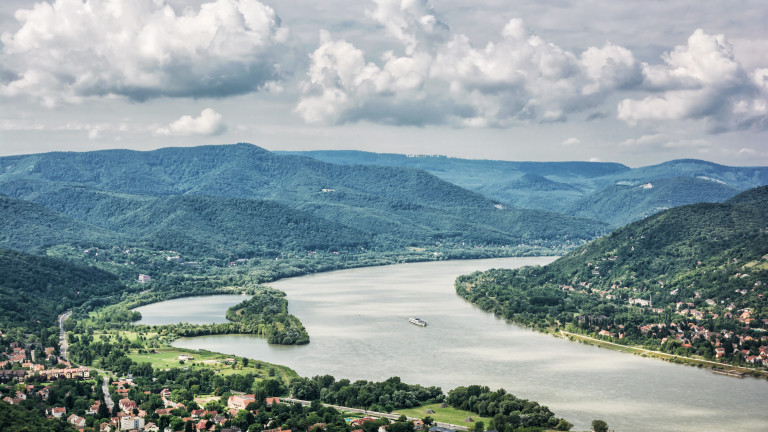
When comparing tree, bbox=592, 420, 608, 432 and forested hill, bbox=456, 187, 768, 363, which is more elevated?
forested hill, bbox=456, 187, 768, 363

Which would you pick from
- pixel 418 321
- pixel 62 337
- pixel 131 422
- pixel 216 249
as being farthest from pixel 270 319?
pixel 216 249

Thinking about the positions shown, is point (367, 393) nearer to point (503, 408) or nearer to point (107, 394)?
point (503, 408)

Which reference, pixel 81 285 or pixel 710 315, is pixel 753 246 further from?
pixel 81 285

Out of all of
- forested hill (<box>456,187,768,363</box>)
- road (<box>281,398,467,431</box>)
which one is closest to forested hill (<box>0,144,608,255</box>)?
forested hill (<box>456,187,768,363</box>)

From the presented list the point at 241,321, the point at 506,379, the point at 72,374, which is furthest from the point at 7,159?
the point at 506,379

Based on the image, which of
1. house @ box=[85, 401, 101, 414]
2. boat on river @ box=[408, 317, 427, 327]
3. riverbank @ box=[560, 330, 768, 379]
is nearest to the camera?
house @ box=[85, 401, 101, 414]

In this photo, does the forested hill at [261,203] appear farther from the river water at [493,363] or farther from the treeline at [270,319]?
the river water at [493,363]

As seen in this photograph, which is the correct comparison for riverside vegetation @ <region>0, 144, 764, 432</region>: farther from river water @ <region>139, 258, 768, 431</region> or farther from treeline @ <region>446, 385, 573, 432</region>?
river water @ <region>139, 258, 768, 431</region>
